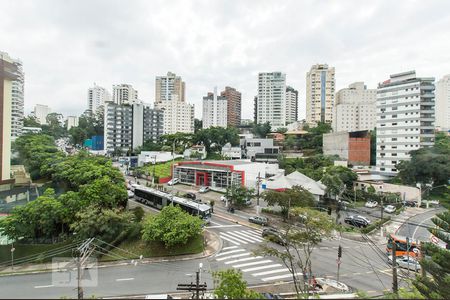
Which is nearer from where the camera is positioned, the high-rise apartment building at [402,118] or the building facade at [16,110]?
the high-rise apartment building at [402,118]

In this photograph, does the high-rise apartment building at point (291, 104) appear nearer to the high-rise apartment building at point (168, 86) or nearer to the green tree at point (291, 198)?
the high-rise apartment building at point (168, 86)

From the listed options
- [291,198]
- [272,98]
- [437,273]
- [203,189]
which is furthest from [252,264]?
[272,98]

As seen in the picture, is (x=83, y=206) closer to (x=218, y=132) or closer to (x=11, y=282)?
(x=11, y=282)

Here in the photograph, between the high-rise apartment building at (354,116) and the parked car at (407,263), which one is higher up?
the high-rise apartment building at (354,116)

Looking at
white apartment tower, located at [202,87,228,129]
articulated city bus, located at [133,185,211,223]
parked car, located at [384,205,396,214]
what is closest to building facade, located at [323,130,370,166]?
parked car, located at [384,205,396,214]

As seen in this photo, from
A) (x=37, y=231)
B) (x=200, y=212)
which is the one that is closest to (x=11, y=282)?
(x=37, y=231)

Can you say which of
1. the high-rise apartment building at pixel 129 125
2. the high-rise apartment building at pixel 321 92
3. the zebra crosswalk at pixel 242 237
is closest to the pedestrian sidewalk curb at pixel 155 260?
the zebra crosswalk at pixel 242 237

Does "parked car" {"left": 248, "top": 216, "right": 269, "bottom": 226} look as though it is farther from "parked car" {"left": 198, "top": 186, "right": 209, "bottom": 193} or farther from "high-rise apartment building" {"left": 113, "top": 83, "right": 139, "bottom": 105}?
"high-rise apartment building" {"left": 113, "top": 83, "right": 139, "bottom": 105}
